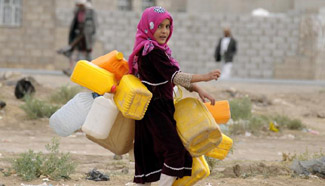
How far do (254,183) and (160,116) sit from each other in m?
1.78

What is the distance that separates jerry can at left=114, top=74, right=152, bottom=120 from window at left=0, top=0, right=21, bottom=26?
21320mm

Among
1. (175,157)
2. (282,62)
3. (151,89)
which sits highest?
(151,89)

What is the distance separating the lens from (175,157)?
4965 millimetres

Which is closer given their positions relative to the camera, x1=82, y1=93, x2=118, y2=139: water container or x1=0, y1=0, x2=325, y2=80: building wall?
x1=82, y1=93, x2=118, y2=139: water container

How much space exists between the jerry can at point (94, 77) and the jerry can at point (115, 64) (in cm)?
5

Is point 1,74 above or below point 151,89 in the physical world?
below

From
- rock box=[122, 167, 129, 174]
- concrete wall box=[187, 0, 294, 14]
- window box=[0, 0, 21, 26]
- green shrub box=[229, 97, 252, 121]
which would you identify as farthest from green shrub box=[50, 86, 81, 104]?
concrete wall box=[187, 0, 294, 14]

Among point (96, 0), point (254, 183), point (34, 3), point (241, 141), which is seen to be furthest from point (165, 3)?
point (254, 183)

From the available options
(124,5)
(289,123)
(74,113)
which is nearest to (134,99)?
(74,113)

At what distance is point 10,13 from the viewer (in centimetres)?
2572

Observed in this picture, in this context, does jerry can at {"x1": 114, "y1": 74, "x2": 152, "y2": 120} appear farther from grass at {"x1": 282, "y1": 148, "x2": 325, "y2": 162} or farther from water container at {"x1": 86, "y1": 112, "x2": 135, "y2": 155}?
grass at {"x1": 282, "y1": 148, "x2": 325, "y2": 162}

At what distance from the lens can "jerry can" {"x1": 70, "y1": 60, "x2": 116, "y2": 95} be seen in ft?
16.7

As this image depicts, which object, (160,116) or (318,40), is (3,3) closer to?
(318,40)

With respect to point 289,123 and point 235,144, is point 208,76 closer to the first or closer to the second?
point 235,144
